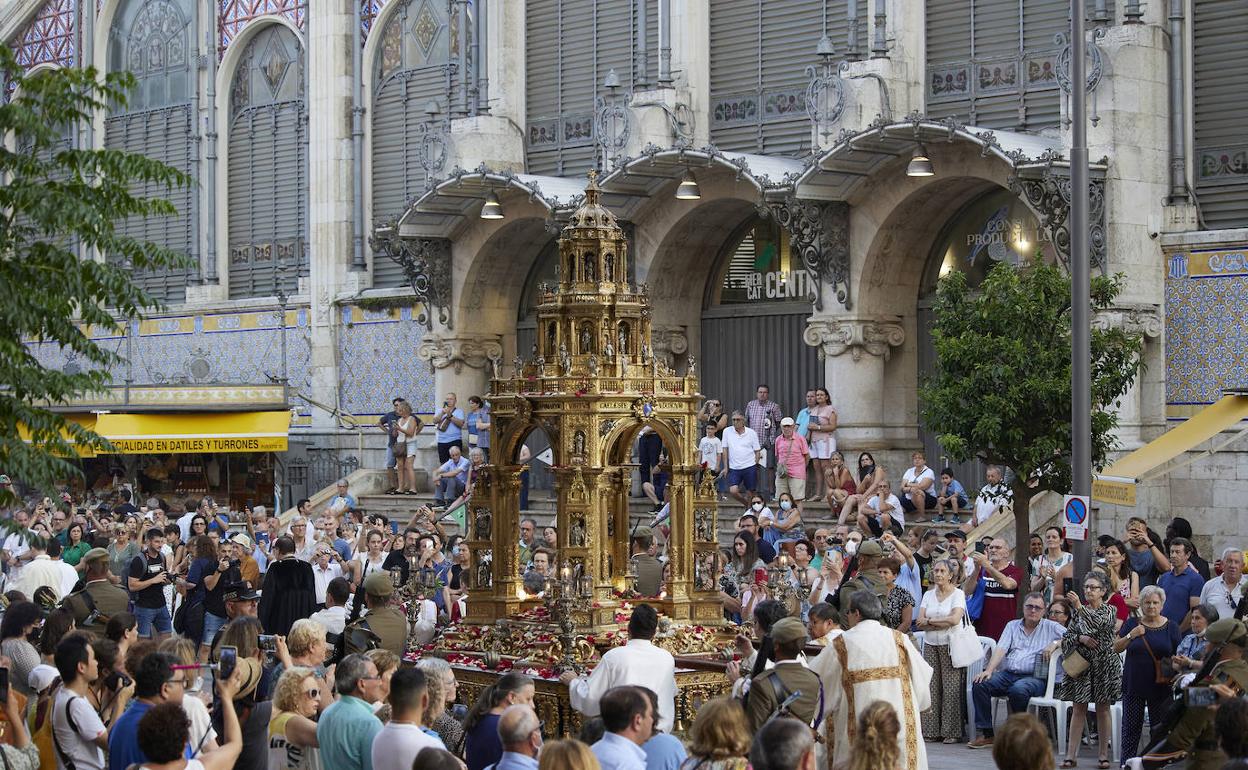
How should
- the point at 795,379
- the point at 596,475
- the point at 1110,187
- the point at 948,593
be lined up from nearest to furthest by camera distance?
the point at 596,475, the point at 948,593, the point at 1110,187, the point at 795,379

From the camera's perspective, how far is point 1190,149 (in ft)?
79.9

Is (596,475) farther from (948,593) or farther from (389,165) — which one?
(389,165)

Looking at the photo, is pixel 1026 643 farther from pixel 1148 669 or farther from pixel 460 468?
pixel 460 468

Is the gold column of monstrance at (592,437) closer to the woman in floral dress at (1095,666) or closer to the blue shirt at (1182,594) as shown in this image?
the woman in floral dress at (1095,666)

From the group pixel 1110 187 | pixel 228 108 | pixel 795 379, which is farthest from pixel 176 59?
pixel 1110 187

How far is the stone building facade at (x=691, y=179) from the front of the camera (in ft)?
79.2

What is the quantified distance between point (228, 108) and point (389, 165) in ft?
16.4

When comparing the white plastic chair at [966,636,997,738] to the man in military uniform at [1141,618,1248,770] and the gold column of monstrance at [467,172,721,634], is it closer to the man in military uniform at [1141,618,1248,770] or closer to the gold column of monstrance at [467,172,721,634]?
the gold column of monstrance at [467,172,721,634]

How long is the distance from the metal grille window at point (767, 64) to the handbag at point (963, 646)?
1288cm

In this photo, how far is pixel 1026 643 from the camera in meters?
16.3

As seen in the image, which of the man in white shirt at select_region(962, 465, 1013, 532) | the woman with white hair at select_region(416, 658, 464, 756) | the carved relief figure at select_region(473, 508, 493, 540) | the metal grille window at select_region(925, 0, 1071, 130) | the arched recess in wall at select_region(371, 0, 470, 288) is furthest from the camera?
the arched recess in wall at select_region(371, 0, 470, 288)

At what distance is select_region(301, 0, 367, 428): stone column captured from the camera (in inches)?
1394

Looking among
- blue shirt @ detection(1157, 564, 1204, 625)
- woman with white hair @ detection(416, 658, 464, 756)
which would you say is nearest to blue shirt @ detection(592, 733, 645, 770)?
woman with white hair @ detection(416, 658, 464, 756)

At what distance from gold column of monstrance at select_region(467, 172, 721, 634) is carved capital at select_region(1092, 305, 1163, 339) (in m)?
9.71
